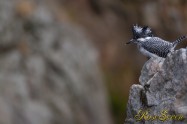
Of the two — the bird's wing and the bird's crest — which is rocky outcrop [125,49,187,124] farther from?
the bird's crest

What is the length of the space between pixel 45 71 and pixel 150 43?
59.2 ft

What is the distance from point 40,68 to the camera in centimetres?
3033

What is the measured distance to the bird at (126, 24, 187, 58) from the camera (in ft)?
40.1

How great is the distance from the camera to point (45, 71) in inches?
1199

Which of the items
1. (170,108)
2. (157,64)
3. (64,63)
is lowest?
(170,108)

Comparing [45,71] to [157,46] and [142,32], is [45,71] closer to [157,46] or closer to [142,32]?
[142,32]

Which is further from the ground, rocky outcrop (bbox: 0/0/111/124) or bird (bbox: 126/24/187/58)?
rocky outcrop (bbox: 0/0/111/124)

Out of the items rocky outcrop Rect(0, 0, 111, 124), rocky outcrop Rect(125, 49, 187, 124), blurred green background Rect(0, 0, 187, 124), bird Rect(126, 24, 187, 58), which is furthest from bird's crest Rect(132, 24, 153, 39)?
blurred green background Rect(0, 0, 187, 124)

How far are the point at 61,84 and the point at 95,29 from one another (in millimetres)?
6770

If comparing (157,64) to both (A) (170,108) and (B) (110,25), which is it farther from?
(B) (110,25)

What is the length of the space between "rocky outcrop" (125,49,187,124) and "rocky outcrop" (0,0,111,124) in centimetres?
1596

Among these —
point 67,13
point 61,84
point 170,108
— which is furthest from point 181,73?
point 67,13

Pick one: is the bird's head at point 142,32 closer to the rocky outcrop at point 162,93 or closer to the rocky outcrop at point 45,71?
the rocky outcrop at point 162,93

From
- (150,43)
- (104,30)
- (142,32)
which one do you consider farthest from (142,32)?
(104,30)
